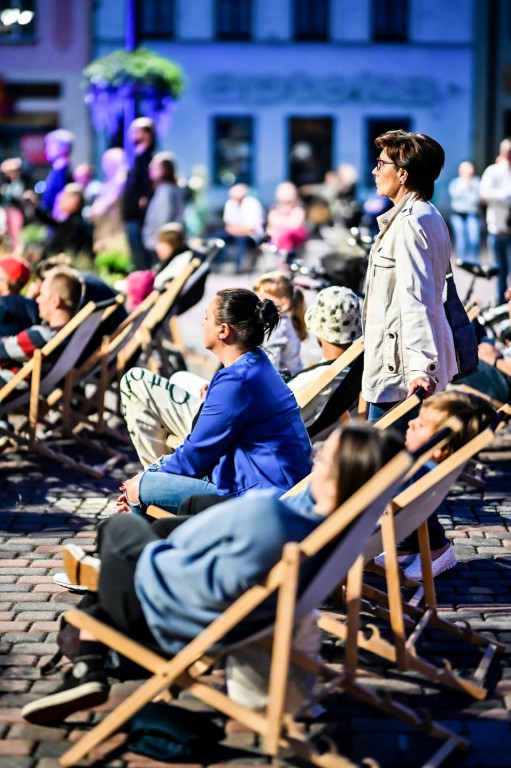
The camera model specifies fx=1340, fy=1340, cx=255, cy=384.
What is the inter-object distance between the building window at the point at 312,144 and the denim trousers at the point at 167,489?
104 feet

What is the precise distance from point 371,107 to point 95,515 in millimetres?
31038

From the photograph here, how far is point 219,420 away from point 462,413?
109cm

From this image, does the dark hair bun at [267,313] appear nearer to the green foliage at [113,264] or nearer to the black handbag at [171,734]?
the black handbag at [171,734]

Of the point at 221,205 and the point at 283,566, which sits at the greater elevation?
the point at 283,566

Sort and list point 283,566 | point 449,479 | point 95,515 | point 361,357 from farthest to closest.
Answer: point 95,515
point 361,357
point 449,479
point 283,566

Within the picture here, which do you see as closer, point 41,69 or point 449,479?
point 449,479

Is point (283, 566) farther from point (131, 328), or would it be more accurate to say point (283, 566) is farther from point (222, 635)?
point (131, 328)

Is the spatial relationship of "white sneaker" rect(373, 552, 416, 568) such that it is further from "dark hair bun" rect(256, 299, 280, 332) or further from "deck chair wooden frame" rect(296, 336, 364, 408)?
"dark hair bun" rect(256, 299, 280, 332)

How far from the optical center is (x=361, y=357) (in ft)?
22.5

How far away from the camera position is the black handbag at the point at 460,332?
6109 mm

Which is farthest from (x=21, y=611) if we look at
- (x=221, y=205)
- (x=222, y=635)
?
(x=221, y=205)

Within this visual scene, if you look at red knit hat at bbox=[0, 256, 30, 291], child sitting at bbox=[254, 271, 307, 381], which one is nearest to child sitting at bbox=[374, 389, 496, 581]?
child sitting at bbox=[254, 271, 307, 381]

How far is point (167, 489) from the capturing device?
5688 millimetres

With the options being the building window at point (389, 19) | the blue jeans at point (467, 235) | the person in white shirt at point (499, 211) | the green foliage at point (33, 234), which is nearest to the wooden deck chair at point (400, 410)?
the person in white shirt at point (499, 211)
